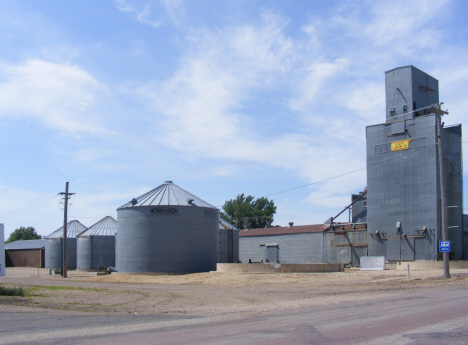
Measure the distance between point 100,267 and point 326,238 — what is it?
101ft

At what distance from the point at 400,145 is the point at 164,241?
26279mm

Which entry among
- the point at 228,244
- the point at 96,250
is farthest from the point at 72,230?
the point at 228,244

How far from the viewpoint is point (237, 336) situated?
1091 cm

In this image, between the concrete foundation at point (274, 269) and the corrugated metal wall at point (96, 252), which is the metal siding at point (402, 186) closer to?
the concrete foundation at point (274, 269)

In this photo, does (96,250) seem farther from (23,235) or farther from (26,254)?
(23,235)

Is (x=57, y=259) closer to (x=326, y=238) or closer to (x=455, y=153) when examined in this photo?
(x=326, y=238)

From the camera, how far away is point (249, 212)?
119688 millimetres

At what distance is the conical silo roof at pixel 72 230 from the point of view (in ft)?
253

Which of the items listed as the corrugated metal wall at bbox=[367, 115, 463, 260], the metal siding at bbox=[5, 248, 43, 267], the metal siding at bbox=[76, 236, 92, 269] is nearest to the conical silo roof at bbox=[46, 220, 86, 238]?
the metal siding at bbox=[76, 236, 92, 269]

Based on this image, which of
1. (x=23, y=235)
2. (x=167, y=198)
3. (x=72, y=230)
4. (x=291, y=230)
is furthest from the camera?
(x=23, y=235)

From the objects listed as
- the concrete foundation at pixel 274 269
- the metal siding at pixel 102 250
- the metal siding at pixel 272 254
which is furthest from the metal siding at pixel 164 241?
the metal siding at pixel 272 254

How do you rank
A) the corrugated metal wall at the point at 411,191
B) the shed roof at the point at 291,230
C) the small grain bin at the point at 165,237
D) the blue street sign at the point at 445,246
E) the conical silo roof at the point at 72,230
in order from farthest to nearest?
the conical silo roof at the point at 72,230
the shed roof at the point at 291,230
the corrugated metal wall at the point at 411,191
the small grain bin at the point at 165,237
the blue street sign at the point at 445,246

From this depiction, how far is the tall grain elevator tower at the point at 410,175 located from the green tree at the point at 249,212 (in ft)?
219

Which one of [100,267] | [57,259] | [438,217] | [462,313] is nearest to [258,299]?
[462,313]
